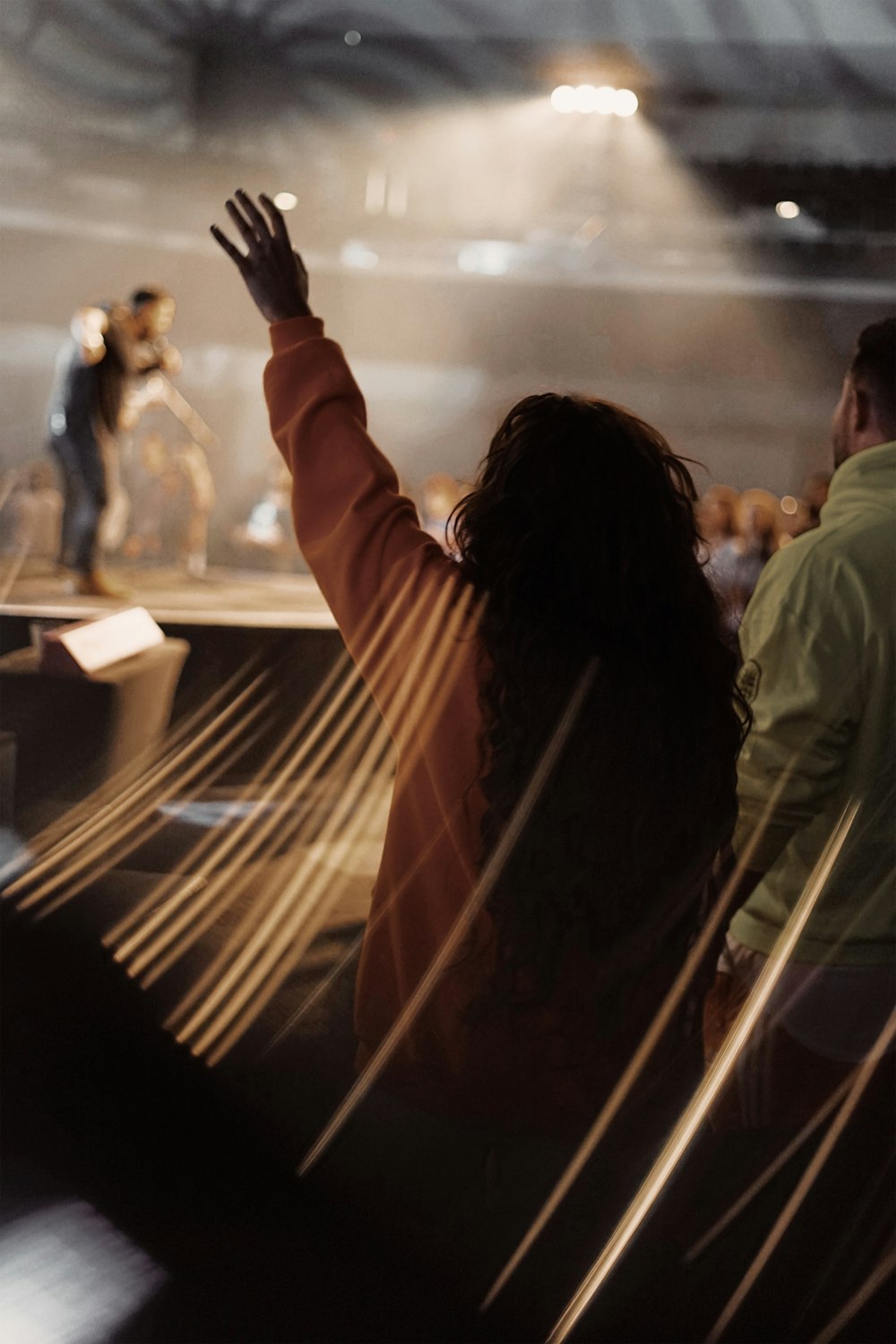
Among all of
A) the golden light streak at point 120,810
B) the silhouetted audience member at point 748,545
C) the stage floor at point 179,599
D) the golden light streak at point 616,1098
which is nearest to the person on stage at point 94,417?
the stage floor at point 179,599

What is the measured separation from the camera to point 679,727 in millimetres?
932

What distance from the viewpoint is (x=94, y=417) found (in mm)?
3355

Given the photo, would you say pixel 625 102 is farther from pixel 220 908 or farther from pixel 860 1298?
pixel 860 1298

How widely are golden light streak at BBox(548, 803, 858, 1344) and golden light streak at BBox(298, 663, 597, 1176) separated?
23 cm

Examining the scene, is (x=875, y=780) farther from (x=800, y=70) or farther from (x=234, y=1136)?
(x=800, y=70)

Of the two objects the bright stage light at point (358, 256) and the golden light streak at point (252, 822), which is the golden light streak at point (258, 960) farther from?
the bright stage light at point (358, 256)

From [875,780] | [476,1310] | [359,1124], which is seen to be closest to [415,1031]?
[359,1124]

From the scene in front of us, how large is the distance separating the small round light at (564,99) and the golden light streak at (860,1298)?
18.9ft

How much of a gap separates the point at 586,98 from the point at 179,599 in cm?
400

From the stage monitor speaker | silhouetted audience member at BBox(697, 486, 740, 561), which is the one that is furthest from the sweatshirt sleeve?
silhouetted audience member at BBox(697, 486, 740, 561)

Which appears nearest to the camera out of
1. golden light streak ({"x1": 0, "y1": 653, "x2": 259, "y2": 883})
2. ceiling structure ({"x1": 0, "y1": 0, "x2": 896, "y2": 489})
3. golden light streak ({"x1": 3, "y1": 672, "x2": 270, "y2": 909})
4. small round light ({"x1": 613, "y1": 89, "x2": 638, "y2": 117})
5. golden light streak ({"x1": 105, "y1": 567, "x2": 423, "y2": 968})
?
golden light streak ({"x1": 105, "y1": 567, "x2": 423, "y2": 968})

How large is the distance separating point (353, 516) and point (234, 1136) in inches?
23.9

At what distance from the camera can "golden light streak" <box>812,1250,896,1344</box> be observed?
108 centimetres

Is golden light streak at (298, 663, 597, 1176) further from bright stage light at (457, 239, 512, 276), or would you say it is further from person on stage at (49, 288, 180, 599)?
bright stage light at (457, 239, 512, 276)
